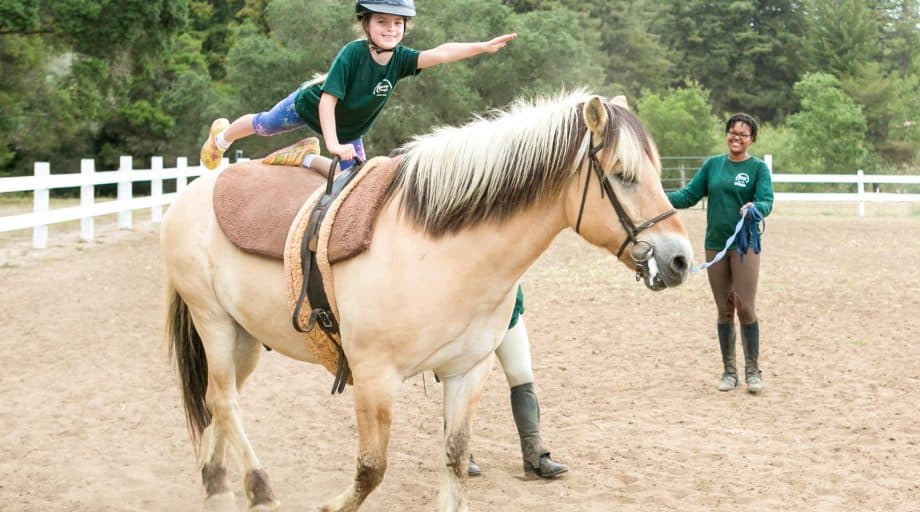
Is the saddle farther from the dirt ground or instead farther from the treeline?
the treeline

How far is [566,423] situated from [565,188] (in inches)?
108

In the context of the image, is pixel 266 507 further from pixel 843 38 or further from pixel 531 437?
pixel 843 38

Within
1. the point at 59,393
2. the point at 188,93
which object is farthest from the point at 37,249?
the point at 188,93

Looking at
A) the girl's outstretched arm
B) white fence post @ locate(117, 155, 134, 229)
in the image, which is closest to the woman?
the girl's outstretched arm

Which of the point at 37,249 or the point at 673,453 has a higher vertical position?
the point at 37,249

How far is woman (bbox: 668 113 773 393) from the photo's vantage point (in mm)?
6324

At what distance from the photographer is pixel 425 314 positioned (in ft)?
10.8

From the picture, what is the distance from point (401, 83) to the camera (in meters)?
32.6

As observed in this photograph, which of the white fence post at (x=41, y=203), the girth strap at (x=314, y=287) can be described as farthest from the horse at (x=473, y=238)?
the white fence post at (x=41, y=203)

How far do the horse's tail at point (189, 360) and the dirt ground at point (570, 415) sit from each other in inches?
13.2

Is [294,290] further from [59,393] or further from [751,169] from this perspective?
[751,169]

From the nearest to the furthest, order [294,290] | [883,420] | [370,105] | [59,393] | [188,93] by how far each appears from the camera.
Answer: [294,290]
[370,105]
[883,420]
[59,393]
[188,93]

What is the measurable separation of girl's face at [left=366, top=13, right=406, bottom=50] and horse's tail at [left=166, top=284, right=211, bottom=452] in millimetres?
1661

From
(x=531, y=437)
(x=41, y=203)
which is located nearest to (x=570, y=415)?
(x=531, y=437)
